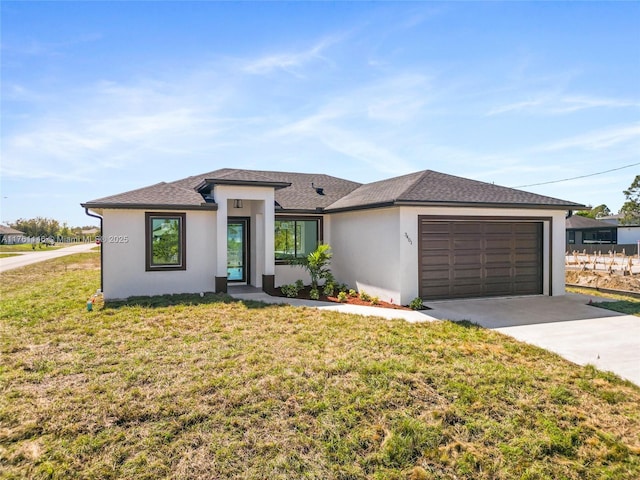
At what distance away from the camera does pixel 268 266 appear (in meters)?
12.3

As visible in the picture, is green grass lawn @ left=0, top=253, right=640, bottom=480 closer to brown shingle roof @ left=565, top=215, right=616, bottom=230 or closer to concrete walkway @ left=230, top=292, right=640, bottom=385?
concrete walkway @ left=230, top=292, right=640, bottom=385

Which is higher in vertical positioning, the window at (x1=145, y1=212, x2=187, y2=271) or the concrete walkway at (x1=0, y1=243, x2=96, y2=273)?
the window at (x1=145, y1=212, x2=187, y2=271)

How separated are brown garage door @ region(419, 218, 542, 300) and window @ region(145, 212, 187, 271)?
23.9 ft

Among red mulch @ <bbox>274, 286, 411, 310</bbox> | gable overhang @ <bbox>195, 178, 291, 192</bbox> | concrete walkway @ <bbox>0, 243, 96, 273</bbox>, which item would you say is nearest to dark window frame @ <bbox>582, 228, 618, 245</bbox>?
red mulch @ <bbox>274, 286, 411, 310</bbox>

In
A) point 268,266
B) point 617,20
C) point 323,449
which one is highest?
point 617,20

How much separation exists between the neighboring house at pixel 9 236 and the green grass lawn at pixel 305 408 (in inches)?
2709

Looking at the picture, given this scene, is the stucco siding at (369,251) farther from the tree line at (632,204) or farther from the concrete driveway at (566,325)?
the tree line at (632,204)

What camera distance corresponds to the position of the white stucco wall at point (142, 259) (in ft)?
35.8

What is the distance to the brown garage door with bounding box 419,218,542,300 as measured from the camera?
10.4 m

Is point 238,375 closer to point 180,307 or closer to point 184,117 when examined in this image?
point 180,307

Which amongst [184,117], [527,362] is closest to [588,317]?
[527,362]

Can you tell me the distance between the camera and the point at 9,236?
200 ft

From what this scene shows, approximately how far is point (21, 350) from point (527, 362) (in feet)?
27.0

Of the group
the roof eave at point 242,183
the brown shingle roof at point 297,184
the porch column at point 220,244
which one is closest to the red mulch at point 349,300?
the porch column at point 220,244
